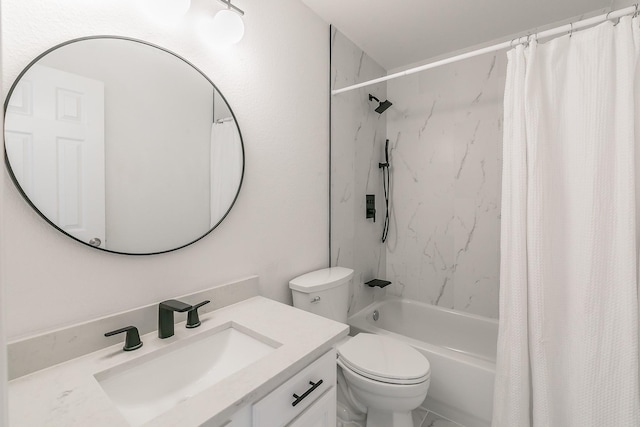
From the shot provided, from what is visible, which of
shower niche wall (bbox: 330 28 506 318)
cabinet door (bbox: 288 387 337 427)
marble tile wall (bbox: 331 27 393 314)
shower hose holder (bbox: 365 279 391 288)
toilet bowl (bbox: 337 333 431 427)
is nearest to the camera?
cabinet door (bbox: 288 387 337 427)

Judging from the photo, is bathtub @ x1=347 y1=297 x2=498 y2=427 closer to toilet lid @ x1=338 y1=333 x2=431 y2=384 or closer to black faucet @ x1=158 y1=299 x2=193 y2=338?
toilet lid @ x1=338 y1=333 x2=431 y2=384

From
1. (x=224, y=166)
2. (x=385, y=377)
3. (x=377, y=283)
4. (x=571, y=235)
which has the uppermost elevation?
(x=224, y=166)

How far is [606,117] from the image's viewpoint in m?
1.20

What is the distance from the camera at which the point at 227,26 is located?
132cm

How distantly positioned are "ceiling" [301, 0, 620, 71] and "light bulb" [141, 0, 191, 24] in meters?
0.93

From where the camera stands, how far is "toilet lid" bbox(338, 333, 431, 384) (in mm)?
1480

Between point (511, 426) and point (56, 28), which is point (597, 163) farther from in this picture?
point (56, 28)

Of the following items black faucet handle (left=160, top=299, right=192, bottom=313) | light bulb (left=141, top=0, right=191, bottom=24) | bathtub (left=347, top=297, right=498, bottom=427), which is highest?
light bulb (left=141, top=0, right=191, bottom=24)

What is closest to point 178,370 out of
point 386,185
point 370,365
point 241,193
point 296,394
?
point 296,394

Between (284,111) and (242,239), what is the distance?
0.74 m

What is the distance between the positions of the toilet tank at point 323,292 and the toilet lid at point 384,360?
0.65 feet

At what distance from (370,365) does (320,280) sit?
0.50 m

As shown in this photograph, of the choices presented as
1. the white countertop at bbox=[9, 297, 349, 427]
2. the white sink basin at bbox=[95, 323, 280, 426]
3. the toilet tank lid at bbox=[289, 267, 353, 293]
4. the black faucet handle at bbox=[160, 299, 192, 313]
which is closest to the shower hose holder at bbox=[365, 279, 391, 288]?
the toilet tank lid at bbox=[289, 267, 353, 293]

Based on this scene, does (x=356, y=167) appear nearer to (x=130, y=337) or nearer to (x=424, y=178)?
(x=424, y=178)
